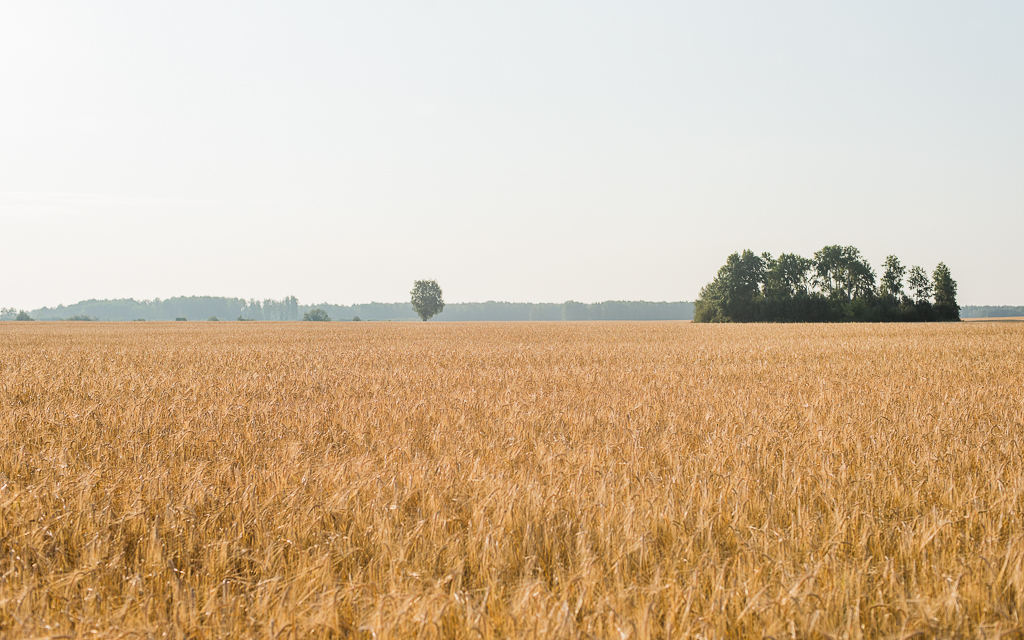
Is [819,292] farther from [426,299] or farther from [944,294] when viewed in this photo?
[426,299]

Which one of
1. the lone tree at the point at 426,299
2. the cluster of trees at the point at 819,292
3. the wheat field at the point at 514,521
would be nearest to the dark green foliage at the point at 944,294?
the cluster of trees at the point at 819,292

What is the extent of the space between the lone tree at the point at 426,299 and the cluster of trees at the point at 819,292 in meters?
71.9

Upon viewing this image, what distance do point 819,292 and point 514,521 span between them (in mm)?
89326

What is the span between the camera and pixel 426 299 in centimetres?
14188

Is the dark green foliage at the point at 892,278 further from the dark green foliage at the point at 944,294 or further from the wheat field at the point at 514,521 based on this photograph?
the wheat field at the point at 514,521

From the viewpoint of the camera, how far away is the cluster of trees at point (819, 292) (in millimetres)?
75250

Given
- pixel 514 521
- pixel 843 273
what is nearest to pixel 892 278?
pixel 843 273

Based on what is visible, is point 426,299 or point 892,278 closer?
point 892,278

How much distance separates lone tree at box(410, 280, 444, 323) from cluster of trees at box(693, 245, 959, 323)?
236ft

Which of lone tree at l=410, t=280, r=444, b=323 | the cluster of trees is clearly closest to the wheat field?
the cluster of trees

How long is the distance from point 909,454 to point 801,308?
8264 cm

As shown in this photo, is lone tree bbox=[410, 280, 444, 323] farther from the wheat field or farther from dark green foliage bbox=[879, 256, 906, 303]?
the wheat field

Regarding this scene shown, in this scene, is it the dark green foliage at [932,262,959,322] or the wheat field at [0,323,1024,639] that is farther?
the dark green foliage at [932,262,959,322]

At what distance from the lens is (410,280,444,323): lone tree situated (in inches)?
5522
